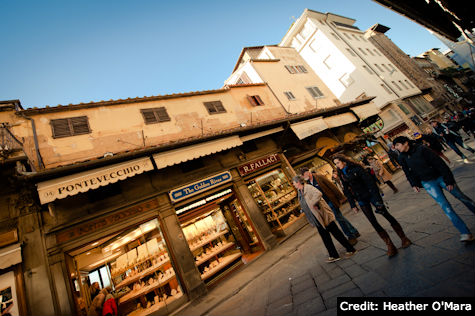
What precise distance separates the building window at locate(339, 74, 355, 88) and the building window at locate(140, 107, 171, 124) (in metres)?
23.9

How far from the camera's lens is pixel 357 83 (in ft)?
77.3

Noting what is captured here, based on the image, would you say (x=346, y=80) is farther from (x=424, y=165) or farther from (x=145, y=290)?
(x=145, y=290)

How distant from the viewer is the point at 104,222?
20.0ft

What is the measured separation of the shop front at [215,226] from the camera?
24.2ft

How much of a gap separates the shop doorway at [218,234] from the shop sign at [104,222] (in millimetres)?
1233

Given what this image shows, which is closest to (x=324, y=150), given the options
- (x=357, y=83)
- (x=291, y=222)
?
(x=291, y=222)

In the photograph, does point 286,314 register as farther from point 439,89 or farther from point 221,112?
point 439,89

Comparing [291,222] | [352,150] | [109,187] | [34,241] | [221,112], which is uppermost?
[221,112]

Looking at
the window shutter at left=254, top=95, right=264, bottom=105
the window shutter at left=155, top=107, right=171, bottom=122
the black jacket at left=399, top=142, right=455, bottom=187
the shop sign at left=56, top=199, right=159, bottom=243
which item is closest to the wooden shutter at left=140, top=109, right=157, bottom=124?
the window shutter at left=155, top=107, right=171, bottom=122

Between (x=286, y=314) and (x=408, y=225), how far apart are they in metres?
3.22

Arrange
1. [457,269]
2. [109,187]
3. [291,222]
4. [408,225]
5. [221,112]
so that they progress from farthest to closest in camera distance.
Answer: [221,112]
[291,222]
[109,187]
[408,225]
[457,269]

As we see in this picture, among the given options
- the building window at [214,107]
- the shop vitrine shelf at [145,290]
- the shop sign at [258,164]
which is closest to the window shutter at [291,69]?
the building window at [214,107]

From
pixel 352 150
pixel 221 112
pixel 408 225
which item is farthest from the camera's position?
pixel 352 150

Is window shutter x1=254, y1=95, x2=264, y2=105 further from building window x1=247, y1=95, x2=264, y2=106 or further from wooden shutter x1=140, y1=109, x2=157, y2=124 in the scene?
wooden shutter x1=140, y1=109, x2=157, y2=124
